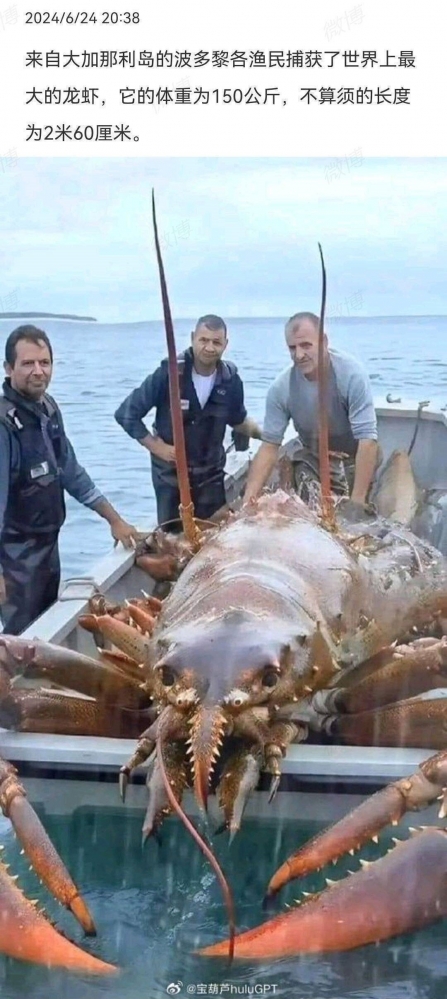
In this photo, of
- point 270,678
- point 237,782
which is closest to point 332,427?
point 270,678

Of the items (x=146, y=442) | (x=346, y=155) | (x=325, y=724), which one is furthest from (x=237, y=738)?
(x=146, y=442)

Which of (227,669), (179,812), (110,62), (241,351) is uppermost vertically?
(110,62)

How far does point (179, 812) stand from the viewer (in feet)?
6.52

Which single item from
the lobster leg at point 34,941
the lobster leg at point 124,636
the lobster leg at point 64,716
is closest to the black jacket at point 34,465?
the lobster leg at point 124,636

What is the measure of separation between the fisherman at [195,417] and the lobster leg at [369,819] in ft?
5.95

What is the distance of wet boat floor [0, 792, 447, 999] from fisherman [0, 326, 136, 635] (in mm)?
1297

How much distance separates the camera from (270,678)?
2.16 meters

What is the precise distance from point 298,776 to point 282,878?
0.21 m

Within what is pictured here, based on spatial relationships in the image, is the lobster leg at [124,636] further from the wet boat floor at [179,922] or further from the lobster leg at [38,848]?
the lobster leg at [38,848]

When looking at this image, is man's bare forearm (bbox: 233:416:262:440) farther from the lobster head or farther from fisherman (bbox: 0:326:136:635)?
the lobster head

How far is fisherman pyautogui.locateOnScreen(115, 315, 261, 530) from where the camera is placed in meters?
3.78

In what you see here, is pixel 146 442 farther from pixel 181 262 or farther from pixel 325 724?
pixel 325 724

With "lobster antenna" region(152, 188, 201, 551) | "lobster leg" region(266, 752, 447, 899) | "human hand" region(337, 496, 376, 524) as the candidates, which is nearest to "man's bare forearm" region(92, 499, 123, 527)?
"human hand" region(337, 496, 376, 524)

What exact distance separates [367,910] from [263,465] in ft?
7.23
